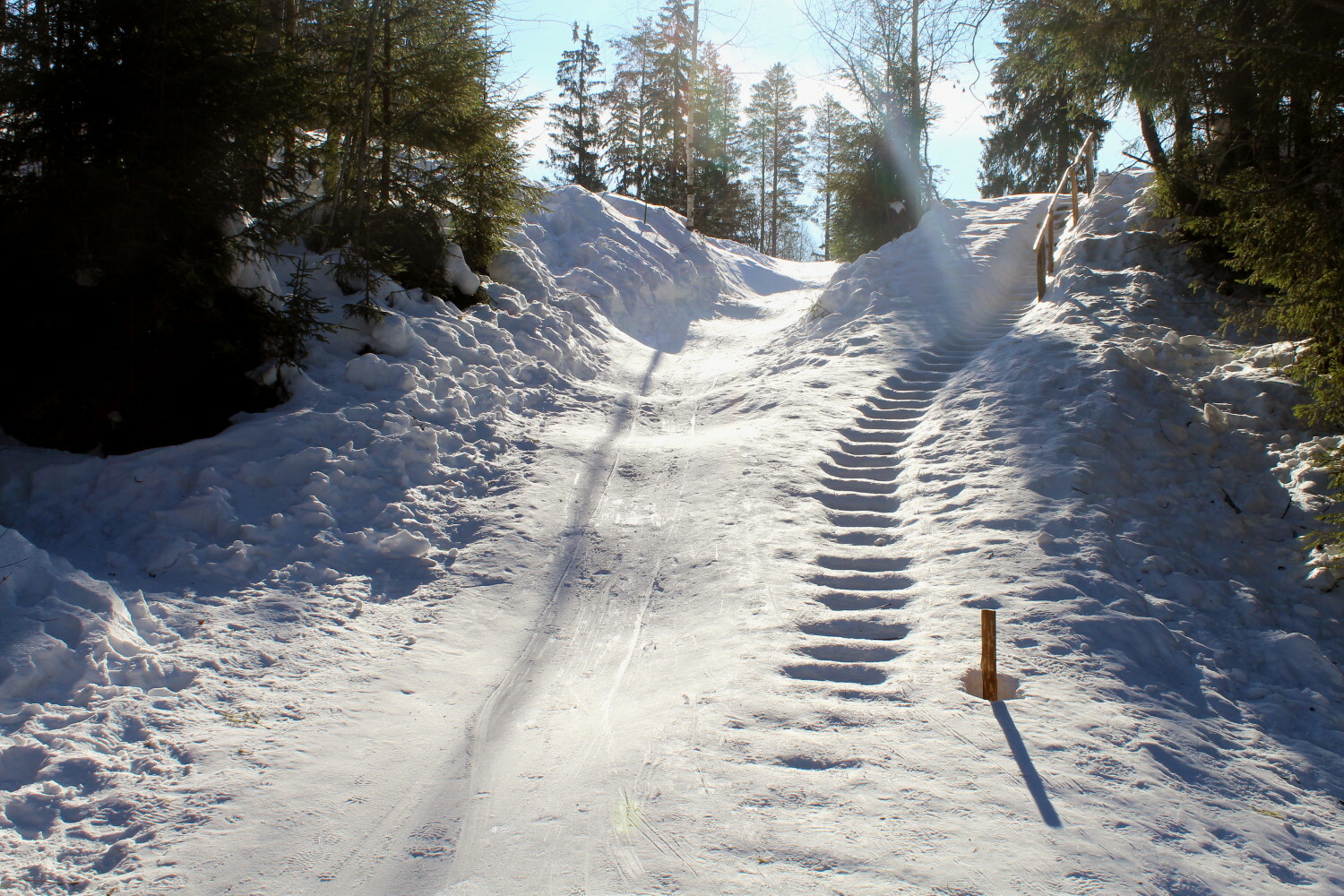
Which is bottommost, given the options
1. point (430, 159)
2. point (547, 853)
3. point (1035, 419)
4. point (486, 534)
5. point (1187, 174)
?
point (547, 853)

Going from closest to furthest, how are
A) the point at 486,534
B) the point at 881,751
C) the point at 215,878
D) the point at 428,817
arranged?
the point at 215,878, the point at 428,817, the point at 881,751, the point at 486,534

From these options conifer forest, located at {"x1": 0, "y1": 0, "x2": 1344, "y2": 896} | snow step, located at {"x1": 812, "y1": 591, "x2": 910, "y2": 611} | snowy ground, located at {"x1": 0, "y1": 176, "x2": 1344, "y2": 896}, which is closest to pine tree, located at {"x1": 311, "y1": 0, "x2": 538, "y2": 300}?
conifer forest, located at {"x1": 0, "y1": 0, "x2": 1344, "y2": 896}

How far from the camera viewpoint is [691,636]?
5.59 meters

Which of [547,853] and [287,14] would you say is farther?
[287,14]

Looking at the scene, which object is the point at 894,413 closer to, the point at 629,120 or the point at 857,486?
the point at 857,486

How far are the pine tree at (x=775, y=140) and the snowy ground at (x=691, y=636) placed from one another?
33.1 metres

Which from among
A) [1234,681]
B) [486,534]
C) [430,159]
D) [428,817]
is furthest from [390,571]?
[430,159]

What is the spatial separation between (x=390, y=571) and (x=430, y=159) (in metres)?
7.44

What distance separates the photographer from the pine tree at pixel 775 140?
40.8m

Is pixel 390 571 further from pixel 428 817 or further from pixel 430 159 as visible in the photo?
pixel 430 159

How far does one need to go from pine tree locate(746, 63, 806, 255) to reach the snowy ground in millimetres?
33104

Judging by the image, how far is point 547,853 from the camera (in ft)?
11.5

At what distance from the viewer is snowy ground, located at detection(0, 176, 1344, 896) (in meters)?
3.49

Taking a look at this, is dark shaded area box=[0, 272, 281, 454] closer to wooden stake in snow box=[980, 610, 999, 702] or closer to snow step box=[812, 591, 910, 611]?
snow step box=[812, 591, 910, 611]
